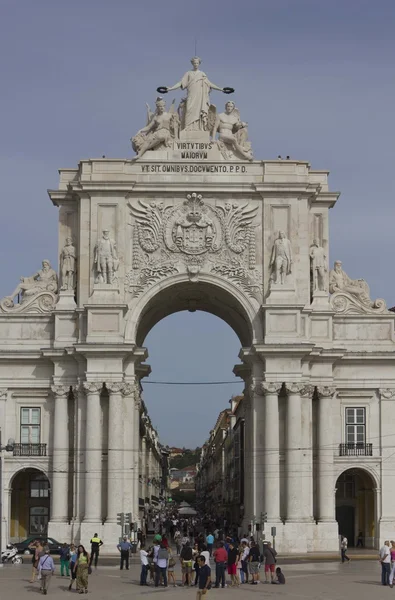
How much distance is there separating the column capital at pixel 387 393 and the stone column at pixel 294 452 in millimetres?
5093

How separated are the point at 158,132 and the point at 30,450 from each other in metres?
18.6

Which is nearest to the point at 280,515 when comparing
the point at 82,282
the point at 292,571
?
the point at 292,571

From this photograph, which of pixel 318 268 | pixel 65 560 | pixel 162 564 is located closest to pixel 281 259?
pixel 318 268

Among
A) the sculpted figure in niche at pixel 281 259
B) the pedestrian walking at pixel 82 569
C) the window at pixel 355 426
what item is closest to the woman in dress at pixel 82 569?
the pedestrian walking at pixel 82 569

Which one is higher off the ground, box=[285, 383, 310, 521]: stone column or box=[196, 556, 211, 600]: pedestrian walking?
box=[285, 383, 310, 521]: stone column

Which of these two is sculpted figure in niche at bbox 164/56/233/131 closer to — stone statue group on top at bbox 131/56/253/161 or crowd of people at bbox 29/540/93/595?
stone statue group on top at bbox 131/56/253/161

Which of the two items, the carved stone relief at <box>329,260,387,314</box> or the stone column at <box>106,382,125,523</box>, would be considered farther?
the carved stone relief at <box>329,260,387,314</box>

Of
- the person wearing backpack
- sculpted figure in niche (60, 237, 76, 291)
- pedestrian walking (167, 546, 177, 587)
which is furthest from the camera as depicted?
sculpted figure in niche (60, 237, 76, 291)

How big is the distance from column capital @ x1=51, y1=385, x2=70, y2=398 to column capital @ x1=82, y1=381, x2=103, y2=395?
6.15 feet

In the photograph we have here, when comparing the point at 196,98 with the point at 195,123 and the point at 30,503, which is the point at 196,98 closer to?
the point at 195,123

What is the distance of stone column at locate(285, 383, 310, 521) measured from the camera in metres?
65.6

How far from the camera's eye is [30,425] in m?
68.9

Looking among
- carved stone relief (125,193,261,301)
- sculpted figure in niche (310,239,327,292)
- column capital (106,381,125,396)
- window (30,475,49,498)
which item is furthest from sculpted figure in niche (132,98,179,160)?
window (30,475,49,498)

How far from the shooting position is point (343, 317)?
229ft
